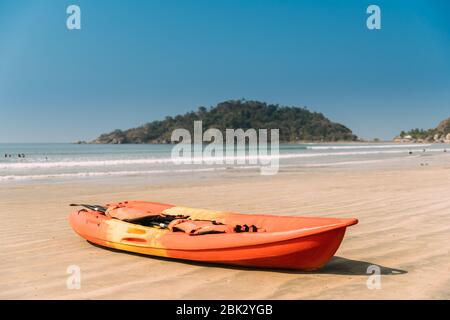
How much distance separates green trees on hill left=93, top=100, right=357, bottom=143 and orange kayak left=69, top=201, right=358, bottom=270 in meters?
119

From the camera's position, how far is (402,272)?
473 centimetres

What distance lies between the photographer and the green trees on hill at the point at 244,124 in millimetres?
132750

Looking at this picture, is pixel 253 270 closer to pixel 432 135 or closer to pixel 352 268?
pixel 352 268

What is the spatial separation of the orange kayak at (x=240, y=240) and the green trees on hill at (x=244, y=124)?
390 ft

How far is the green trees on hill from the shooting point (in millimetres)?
132750

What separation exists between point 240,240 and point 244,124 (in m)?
132

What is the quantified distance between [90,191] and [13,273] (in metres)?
8.24

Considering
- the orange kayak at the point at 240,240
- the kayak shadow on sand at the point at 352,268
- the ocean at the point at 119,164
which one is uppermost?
the orange kayak at the point at 240,240

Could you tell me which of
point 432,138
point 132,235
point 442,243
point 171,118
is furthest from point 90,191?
point 432,138

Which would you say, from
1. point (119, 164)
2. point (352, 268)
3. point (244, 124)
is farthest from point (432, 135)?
point (352, 268)

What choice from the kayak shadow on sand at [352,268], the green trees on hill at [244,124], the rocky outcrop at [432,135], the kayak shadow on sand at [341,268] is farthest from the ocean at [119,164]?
the rocky outcrop at [432,135]

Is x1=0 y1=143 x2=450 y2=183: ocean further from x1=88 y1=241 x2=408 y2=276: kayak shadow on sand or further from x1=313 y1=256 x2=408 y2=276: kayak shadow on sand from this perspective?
x1=313 y1=256 x2=408 y2=276: kayak shadow on sand

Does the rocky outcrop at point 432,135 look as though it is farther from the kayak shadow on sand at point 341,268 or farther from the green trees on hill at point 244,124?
the kayak shadow on sand at point 341,268

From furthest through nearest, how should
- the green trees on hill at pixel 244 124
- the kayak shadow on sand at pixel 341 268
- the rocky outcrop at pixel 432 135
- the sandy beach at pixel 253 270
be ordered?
the rocky outcrop at pixel 432 135 < the green trees on hill at pixel 244 124 < the kayak shadow on sand at pixel 341 268 < the sandy beach at pixel 253 270
